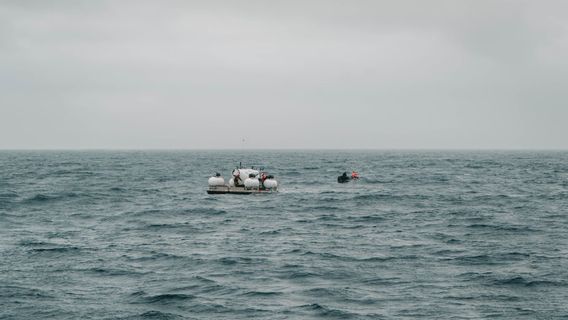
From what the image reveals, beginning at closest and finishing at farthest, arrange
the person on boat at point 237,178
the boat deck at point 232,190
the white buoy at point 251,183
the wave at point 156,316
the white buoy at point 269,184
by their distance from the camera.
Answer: the wave at point 156,316, the white buoy at point 251,183, the boat deck at point 232,190, the white buoy at point 269,184, the person on boat at point 237,178

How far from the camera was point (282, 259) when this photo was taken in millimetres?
31578

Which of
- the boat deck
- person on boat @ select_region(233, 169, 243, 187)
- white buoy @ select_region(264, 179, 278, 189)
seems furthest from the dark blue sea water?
person on boat @ select_region(233, 169, 243, 187)

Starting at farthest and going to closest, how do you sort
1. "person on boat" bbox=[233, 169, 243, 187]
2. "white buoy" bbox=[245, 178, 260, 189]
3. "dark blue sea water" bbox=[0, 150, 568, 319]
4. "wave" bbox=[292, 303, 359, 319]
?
"person on boat" bbox=[233, 169, 243, 187]
"white buoy" bbox=[245, 178, 260, 189]
"dark blue sea water" bbox=[0, 150, 568, 319]
"wave" bbox=[292, 303, 359, 319]

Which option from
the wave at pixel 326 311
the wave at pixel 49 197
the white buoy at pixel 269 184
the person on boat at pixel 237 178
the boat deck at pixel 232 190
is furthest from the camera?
the person on boat at pixel 237 178

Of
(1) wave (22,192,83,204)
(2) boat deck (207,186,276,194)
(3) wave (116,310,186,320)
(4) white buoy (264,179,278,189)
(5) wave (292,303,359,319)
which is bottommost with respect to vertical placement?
(3) wave (116,310,186,320)

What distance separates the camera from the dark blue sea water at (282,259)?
22.7 metres

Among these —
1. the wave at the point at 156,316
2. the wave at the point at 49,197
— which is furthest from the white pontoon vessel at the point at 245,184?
the wave at the point at 156,316

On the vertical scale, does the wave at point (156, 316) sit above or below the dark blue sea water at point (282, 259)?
below

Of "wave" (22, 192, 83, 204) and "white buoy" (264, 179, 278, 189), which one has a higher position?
"white buoy" (264, 179, 278, 189)

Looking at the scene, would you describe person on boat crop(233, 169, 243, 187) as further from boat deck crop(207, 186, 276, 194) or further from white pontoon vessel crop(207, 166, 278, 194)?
boat deck crop(207, 186, 276, 194)

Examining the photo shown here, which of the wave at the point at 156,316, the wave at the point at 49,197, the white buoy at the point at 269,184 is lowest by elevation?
the wave at the point at 156,316

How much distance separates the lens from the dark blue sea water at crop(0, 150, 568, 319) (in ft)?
74.6

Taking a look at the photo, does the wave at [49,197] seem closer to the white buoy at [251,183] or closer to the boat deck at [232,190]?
the boat deck at [232,190]

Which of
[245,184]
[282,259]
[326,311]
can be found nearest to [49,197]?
[245,184]
